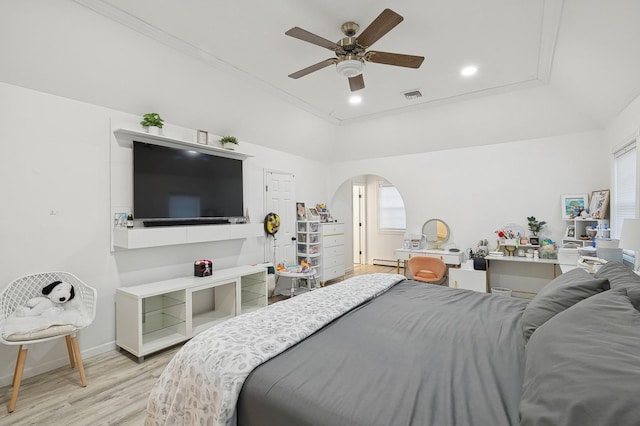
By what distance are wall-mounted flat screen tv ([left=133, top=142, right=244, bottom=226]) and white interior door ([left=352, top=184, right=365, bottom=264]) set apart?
3888 millimetres

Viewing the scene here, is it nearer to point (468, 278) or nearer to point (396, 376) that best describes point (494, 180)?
point (468, 278)

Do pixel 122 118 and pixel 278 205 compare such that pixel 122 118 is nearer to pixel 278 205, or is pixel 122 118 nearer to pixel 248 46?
pixel 248 46

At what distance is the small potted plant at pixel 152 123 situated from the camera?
3.22m

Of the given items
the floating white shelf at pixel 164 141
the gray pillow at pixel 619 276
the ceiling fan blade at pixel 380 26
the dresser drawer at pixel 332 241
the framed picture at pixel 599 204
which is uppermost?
the ceiling fan blade at pixel 380 26

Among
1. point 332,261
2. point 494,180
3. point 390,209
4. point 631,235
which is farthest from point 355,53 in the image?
point 390,209

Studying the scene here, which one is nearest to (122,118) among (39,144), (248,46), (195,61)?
(39,144)

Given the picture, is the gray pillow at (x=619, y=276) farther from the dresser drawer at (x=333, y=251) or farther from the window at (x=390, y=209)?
the window at (x=390, y=209)

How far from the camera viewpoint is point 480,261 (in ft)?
14.5

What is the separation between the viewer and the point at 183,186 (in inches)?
142

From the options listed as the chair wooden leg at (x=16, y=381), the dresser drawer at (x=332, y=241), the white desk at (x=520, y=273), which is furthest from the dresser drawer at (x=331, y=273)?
the chair wooden leg at (x=16, y=381)

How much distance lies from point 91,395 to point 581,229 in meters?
5.48

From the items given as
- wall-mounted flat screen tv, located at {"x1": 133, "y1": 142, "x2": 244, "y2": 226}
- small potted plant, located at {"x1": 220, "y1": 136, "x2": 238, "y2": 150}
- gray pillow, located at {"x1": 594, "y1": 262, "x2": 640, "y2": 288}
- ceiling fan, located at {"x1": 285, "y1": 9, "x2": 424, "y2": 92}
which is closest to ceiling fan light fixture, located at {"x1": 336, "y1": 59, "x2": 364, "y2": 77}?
ceiling fan, located at {"x1": 285, "y1": 9, "x2": 424, "y2": 92}

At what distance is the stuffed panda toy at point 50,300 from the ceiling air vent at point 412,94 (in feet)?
13.7

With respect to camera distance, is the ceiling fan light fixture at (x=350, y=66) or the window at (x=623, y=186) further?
the window at (x=623, y=186)
